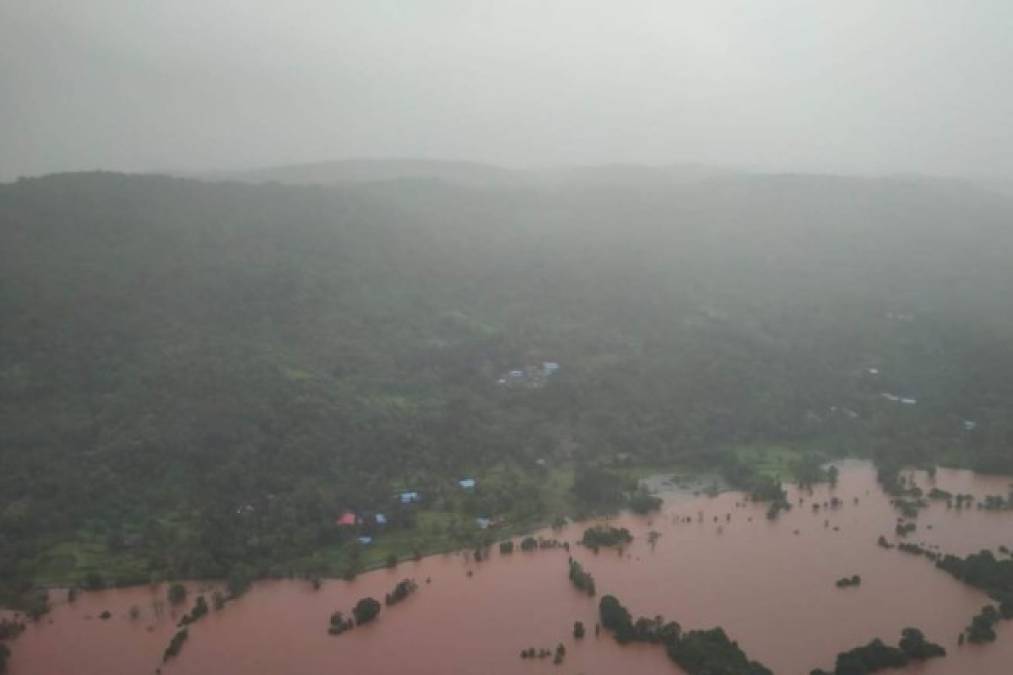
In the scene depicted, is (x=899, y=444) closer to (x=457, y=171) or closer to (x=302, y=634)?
(x=302, y=634)

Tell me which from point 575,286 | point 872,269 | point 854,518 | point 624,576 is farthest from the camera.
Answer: point 872,269

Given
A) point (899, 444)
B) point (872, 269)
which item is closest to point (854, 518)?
point (899, 444)

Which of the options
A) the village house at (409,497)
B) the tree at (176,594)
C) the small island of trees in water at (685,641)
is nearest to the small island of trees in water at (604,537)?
the small island of trees in water at (685,641)

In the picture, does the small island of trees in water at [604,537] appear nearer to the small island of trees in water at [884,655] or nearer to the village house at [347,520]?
the village house at [347,520]

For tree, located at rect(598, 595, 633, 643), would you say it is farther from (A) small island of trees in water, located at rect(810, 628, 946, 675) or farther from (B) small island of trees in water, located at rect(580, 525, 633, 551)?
(A) small island of trees in water, located at rect(810, 628, 946, 675)

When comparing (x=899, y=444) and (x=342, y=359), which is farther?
(x=342, y=359)

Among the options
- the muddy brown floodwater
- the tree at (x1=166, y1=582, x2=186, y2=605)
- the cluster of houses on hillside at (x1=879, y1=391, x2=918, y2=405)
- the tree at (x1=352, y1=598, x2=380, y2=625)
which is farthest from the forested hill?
the tree at (x1=352, y1=598, x2=380, y2=625)
